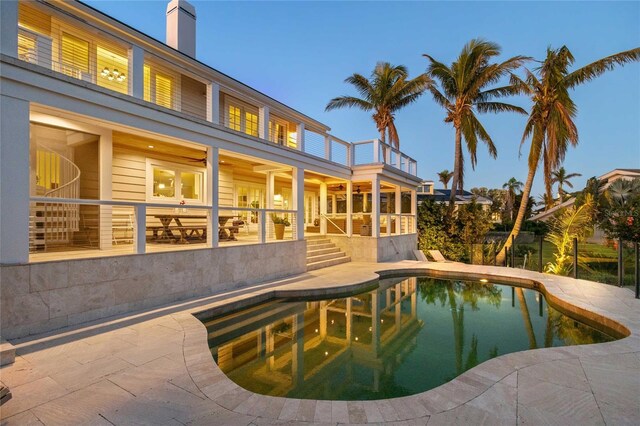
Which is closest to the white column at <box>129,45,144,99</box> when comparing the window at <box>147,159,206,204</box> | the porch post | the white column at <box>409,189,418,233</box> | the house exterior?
the house exterior

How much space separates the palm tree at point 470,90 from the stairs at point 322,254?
7.69 m

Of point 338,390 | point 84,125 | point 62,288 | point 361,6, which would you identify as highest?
point 361,6

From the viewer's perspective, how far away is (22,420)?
2.86 metres

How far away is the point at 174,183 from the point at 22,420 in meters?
8.83

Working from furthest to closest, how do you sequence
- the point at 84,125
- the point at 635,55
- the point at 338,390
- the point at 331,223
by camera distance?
the point at 331,223
the point at 635,55
the point at 84,125
the point at 338,390

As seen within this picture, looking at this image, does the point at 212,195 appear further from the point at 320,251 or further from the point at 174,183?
the point at 320,251

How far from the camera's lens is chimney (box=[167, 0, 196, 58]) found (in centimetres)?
1130

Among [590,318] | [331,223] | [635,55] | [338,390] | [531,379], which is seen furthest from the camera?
[331,223]

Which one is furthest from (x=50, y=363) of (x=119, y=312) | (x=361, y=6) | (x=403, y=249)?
(x=361, y=6)

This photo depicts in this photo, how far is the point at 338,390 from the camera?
3.99 meters

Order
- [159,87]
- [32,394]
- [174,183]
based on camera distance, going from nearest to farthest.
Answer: [32,394]
[159,87]
[174,183]

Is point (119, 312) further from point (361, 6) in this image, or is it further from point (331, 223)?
point (361, 6)

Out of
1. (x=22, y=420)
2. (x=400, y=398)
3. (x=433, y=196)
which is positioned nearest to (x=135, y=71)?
(x=22, y=420)

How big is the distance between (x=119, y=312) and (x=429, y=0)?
2668 centimetres
